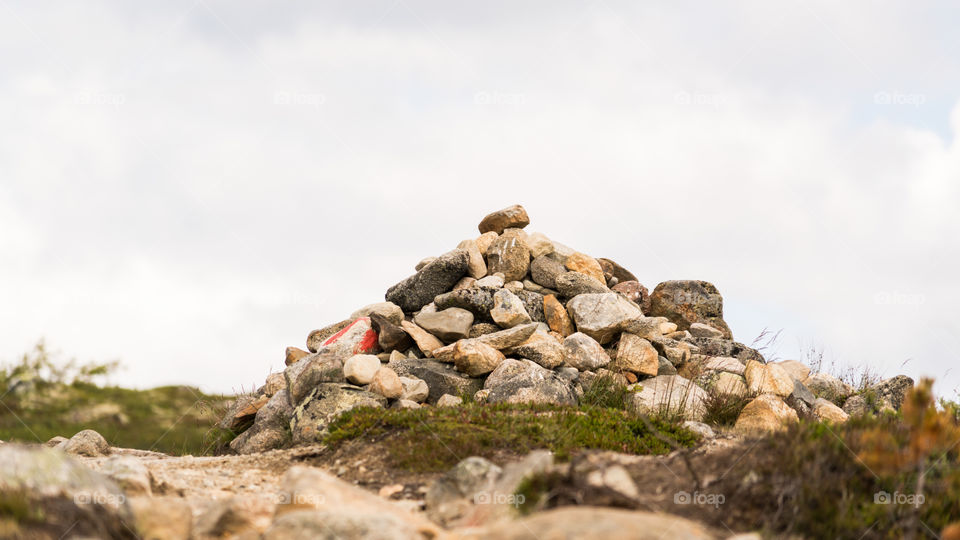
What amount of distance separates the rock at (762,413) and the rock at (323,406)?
6.06m

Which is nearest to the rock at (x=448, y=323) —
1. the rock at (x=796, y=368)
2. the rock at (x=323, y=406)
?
the rock at (x=323, y=406)

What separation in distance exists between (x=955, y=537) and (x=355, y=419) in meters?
6.70

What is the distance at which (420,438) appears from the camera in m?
8.56

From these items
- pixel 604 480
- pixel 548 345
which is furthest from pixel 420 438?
pixel 548 345

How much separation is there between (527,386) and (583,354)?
1.97 metres

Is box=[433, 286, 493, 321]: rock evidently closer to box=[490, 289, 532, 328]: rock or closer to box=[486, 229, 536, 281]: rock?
box=[490, 289, 532, 328]: rock

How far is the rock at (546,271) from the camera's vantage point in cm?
1525

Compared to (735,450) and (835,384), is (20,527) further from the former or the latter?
(835,384)

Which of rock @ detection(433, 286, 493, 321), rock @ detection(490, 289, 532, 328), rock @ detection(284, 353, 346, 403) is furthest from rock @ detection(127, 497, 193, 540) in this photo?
rock @ detection(433, 286, 493, 321)

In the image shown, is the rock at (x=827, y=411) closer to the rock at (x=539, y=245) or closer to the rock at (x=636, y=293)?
the rock at (x=636, y=293)

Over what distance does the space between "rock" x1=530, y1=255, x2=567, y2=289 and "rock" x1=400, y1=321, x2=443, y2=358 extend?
3.04 meters

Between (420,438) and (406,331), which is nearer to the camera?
(420,438)

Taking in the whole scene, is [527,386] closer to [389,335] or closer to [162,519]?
[389,335]

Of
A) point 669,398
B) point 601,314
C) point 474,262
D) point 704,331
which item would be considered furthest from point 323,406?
point 704,331
